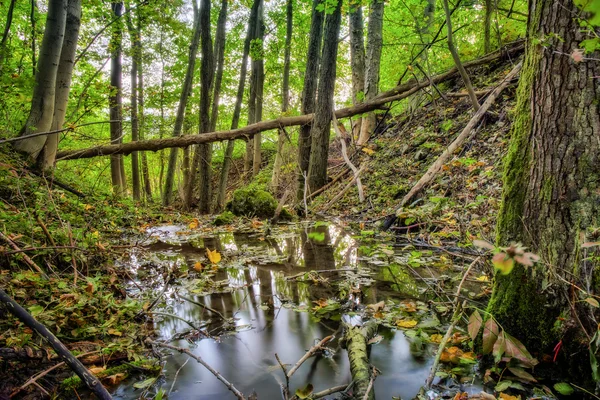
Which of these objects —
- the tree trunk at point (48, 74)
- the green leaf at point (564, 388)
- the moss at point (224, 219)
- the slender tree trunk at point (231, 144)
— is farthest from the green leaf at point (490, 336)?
the slender tree trunk at point (231, 144)

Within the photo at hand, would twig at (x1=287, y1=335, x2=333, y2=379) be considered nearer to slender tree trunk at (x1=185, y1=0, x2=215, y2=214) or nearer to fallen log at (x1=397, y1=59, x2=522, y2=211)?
fallen log at (x1=397, y1=59, x2=522, y2=211)

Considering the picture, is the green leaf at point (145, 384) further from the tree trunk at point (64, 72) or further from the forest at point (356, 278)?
the tree trunk at point (64, 72)

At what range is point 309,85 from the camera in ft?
27.0

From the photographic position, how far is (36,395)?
159cm

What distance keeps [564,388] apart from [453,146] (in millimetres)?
4520

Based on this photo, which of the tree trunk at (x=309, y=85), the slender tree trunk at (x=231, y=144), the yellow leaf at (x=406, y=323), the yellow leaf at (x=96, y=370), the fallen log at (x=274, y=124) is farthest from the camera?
the slender tree trunk at (x=231, y=144)

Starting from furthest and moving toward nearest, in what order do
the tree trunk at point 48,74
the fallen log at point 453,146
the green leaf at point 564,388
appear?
the fallen log at point 453,146, the tree trunk at point 48,74, the green leaf at point 564,388

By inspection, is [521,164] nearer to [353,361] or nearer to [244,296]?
[353,361]

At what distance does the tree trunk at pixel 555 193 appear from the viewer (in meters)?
1.64

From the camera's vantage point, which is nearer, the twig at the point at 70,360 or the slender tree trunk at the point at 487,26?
the twig at the point at 70,360

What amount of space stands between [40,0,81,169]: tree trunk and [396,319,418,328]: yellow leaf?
20.6 ft

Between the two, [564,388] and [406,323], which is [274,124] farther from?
[564,388]

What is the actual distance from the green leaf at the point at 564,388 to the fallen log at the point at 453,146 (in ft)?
12.5

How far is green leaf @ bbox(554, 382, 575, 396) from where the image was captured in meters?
1.58
